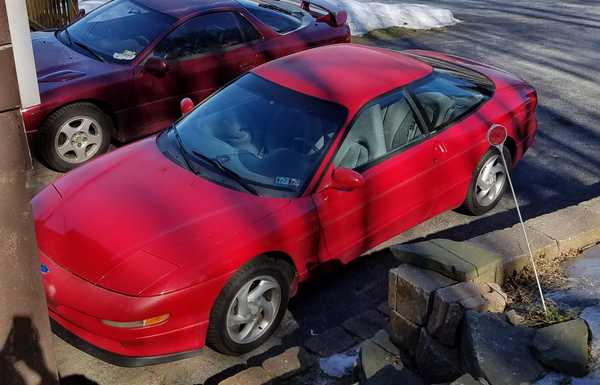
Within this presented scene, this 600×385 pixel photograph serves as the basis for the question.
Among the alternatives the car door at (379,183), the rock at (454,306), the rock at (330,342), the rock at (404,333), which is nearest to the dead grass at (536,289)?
the rock at (454,306)

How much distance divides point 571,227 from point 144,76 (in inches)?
174

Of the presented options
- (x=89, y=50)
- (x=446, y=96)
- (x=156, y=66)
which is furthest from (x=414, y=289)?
(x=89, y=50)

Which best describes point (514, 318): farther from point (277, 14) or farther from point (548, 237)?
point (277, 14)

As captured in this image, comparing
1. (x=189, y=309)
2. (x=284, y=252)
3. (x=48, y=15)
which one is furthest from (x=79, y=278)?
(x=48, y=15)

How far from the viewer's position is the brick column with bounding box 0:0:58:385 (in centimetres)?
278

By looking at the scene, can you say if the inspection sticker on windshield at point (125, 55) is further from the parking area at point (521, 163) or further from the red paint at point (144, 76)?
the parking area at point (521, 163)

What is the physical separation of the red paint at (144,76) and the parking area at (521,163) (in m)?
0.84

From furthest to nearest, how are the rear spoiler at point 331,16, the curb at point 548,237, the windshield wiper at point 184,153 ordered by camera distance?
the rear spoiler at point 331,16
the windshield wiper at point 184,153
the curb at point 548,237

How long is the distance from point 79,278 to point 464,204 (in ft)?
11.0

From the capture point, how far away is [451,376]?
11.8 feet

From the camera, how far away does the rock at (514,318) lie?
12.1 feet

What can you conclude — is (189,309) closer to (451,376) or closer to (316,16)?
(451,376)

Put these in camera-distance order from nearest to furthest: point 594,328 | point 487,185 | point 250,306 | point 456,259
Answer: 1. point 594,328
2. point 456,259
3. point 250,306
4. point 487,185

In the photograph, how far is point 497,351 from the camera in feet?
10.8
